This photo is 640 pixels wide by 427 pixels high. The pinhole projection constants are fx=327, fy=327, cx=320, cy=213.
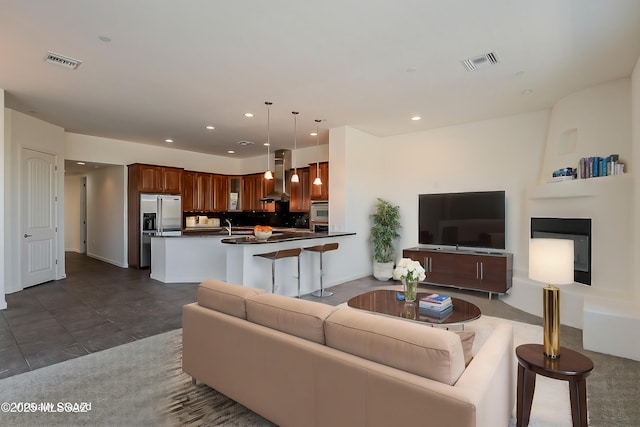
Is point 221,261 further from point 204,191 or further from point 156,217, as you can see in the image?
point 204,191

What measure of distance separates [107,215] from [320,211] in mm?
5502

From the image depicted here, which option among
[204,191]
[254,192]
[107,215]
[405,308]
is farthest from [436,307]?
[107,215]

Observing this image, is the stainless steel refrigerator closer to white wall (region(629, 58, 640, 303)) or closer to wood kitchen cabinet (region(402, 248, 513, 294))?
wood kitchen cabinet (region(402, 248, 513, 294))

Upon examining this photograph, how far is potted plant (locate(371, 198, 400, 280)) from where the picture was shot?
6.38m

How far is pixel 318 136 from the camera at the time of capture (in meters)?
6.89

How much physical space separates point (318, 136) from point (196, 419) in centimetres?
567

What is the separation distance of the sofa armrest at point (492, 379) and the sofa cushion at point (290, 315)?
735 millimetres

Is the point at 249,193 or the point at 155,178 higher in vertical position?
the point at 155,178

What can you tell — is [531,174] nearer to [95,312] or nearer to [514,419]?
[514,419]

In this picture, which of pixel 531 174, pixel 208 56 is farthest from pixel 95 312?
pixel 531 174

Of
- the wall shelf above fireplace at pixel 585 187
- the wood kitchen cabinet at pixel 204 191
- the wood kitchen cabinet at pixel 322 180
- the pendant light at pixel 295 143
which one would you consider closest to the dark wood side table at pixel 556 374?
the wall shelf above fireplace at pixel 585 187

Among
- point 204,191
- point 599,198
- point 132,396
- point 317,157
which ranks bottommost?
point 132,396

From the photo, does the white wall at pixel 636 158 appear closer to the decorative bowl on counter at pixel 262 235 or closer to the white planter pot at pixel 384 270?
the white planter pot at pixel 384 270

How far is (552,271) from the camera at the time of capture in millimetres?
1921
